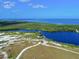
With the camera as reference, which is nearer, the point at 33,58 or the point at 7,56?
the point at 33,58

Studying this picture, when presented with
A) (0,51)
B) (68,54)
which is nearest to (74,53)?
(68,54)

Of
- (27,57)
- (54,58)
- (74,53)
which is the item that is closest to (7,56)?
(27,57)

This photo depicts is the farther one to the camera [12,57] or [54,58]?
[12,57]

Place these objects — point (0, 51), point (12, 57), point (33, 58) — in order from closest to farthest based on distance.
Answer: point (33, 58) < point (12, 57) < point (0, 51)

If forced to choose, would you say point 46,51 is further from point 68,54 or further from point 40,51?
point 68,54

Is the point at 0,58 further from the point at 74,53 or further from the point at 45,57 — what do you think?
the point at 74,53

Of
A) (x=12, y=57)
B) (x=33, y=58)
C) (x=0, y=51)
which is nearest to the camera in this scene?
(x=33, y=58)

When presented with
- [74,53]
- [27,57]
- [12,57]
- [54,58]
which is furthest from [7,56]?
[74,53]

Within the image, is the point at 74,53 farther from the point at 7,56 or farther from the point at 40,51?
the point at 7,56
